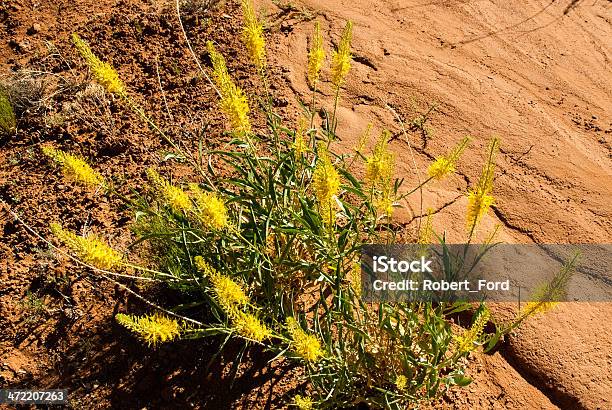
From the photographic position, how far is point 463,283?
10.1ft

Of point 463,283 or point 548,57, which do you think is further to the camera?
point 548,57

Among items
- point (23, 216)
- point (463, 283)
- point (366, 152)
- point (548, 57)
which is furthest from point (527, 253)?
point (23, 216)

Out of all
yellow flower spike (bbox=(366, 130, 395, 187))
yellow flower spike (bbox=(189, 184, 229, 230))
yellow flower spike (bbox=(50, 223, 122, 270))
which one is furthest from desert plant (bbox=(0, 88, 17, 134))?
yellow flower spike (bbox=(366, 130, 395, 187))

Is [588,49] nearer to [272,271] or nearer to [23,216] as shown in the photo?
[272,271]

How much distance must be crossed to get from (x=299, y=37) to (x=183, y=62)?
1035 mm

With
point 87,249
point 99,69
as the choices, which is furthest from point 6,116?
point 87,249

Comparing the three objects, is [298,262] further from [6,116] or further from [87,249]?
[6,116]

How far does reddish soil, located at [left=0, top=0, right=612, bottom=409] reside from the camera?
9.59 ft

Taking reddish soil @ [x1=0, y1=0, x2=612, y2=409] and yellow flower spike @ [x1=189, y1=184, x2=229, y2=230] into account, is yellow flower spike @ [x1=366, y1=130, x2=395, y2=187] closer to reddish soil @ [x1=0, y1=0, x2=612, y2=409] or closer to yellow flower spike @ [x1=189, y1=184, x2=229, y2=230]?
yellow flower spike @ [x1=189, y1=184, x2=229, y2=230]

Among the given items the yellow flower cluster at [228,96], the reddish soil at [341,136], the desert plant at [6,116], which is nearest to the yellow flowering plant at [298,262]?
the yellow flower cluster at [228,96]

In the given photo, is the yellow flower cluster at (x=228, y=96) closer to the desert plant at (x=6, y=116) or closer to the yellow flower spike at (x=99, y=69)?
the yellow flower spike at (x=99, y=69)

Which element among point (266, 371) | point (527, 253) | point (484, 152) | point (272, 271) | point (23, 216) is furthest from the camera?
point (484, 152)

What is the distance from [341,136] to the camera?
4.01 metres

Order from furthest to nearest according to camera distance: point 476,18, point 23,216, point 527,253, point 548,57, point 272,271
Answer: point 476,18, point 548,57, point 23,216, point 527,253, point 272,271
